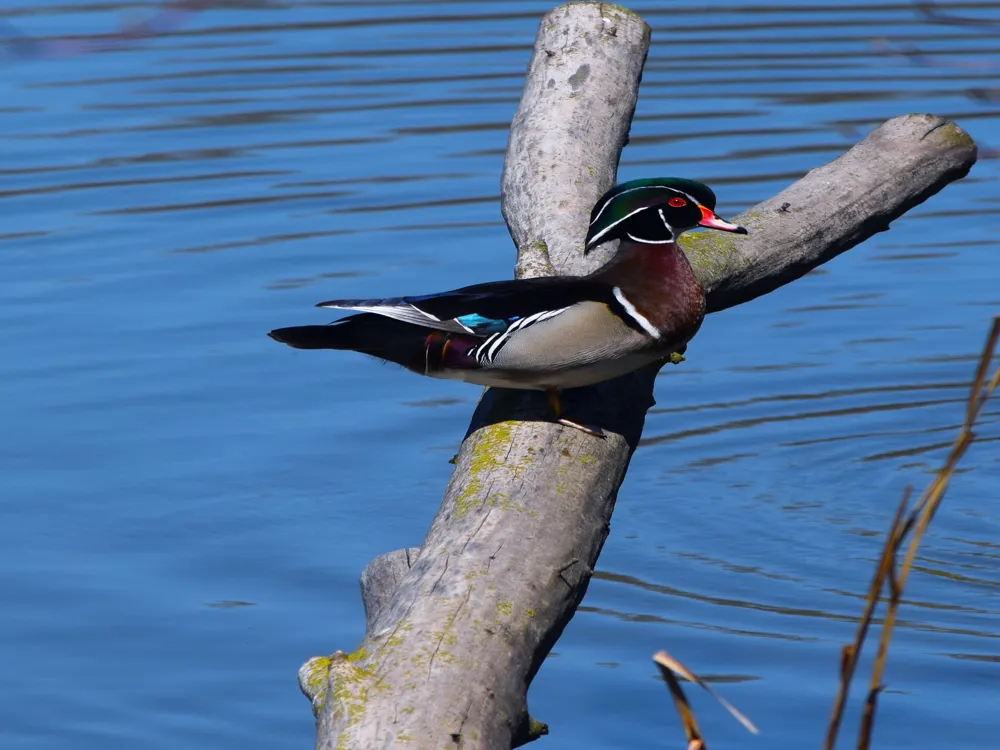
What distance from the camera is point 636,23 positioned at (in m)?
5.64

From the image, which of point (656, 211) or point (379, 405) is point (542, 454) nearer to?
point (656, 211)

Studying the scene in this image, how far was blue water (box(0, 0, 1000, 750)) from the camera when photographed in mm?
5023

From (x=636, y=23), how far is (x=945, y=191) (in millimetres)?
5368

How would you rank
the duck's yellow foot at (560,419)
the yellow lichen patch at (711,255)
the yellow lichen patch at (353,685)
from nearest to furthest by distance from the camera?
the yellow lichen patch at (353,685)
the duck's yellow foot at (560,419)
the yellow lichen patch at (711,255)

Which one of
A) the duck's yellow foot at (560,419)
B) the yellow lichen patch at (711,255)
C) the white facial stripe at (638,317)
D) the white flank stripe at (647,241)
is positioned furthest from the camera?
the yellow lichen patch at (711,255)

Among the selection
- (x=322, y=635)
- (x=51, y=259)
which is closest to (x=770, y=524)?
(x=322, y=635)

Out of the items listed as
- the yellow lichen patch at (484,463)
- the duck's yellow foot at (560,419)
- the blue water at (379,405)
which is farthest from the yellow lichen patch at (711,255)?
the yellow lichen patch at (484,463)

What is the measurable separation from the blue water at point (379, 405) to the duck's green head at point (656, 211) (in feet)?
1.87

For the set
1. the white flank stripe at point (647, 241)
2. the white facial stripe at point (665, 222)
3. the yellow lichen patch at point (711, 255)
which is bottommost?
the white flank stripe at point (647, 241)

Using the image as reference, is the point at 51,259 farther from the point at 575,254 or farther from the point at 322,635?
the point at 575,254

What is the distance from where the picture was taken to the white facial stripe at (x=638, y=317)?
4020 mm

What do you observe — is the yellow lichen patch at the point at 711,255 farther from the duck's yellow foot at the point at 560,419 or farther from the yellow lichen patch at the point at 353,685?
the yellow lichen patch at the point at 353,685

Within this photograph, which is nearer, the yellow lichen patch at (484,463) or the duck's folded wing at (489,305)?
the yellow lichen patch at (484,463)

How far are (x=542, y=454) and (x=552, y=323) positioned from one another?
36cm
